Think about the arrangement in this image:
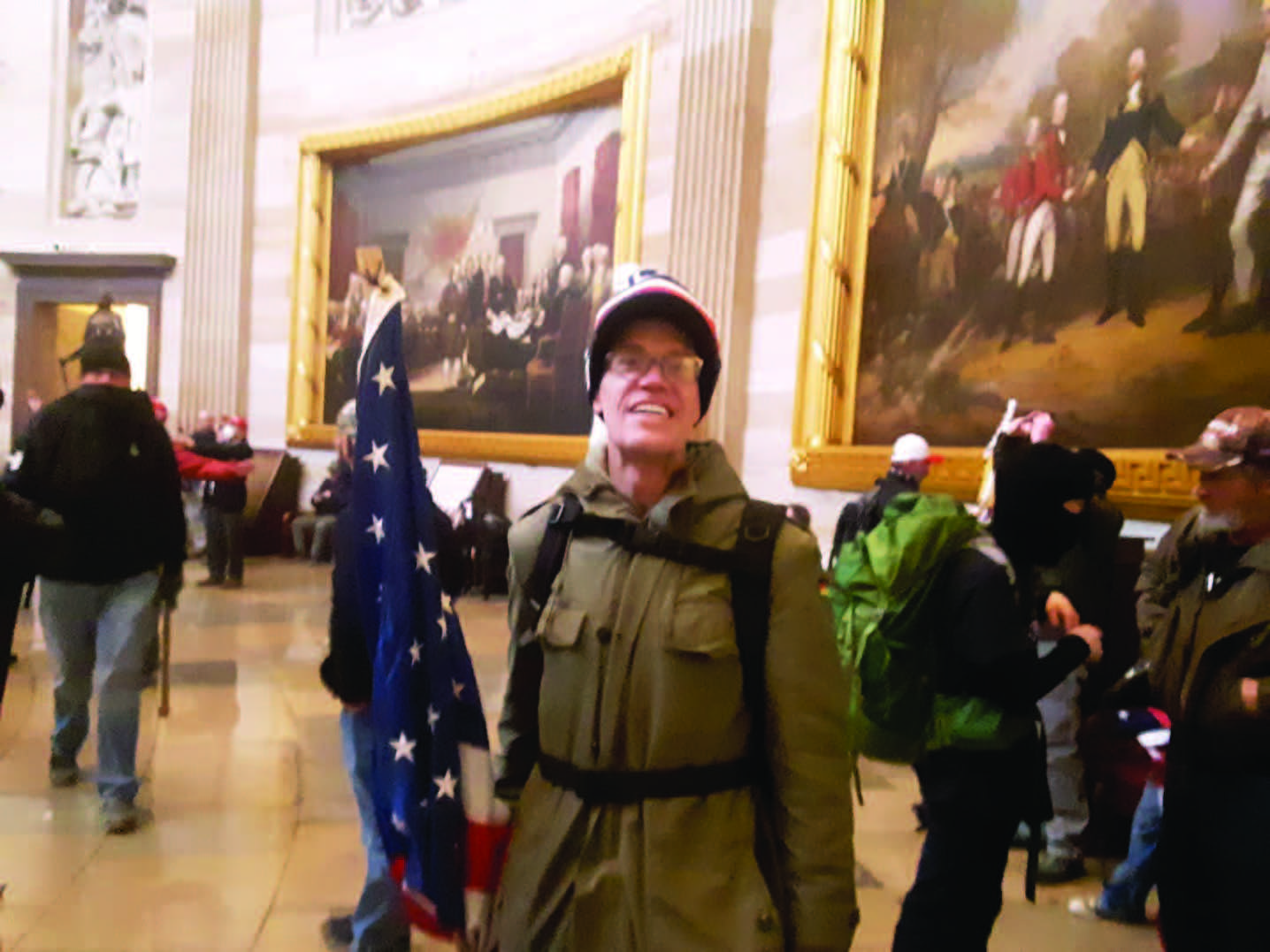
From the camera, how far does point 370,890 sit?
2928mm

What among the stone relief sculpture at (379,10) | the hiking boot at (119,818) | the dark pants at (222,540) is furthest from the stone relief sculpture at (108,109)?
the hiking boot at (119,818)

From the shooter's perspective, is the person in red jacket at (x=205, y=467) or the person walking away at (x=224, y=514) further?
the person walking away at (x=224, y=514)

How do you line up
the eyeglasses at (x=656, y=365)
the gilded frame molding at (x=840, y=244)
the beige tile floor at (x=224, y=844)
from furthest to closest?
the gilded frame molding at (x=840, y=244) → the beige tile floor at (x=224, y=844) → the eyeglasses at (x=656, y=365)

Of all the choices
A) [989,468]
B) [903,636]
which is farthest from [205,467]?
[903,636]

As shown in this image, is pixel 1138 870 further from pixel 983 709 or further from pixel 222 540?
pixel 222 540

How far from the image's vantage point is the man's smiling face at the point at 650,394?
4.95 ft

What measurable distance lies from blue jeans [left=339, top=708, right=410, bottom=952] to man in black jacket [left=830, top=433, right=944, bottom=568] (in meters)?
3.25

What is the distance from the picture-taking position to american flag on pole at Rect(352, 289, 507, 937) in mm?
1591

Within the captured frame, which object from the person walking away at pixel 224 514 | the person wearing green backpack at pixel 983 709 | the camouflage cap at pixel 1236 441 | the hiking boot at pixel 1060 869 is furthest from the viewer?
the person walking away at pixel 224 514

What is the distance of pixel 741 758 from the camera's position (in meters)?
1.51

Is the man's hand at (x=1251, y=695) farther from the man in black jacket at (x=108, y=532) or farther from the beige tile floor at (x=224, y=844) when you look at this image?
the man in black jacket at (x=108, y=532)

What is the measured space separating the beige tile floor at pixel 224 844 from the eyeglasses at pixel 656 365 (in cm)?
256

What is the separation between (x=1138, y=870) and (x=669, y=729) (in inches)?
116

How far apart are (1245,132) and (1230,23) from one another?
65 centimetres
